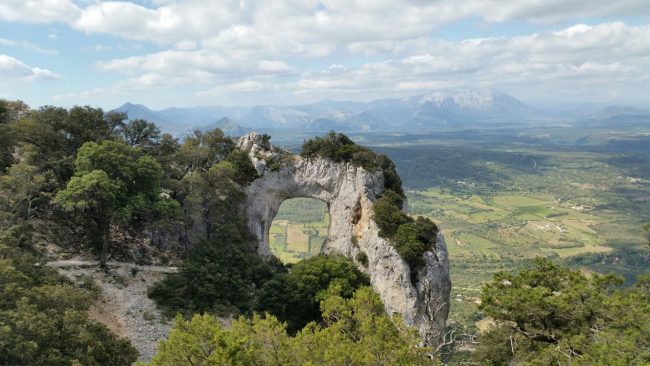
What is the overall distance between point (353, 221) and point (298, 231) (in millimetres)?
98177

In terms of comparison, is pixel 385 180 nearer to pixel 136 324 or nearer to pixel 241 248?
pixel 241 248

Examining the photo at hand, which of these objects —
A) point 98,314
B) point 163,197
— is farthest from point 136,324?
point 163,197

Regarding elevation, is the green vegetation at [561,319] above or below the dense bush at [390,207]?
below

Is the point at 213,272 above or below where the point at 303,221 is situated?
above

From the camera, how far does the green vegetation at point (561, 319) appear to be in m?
16.5

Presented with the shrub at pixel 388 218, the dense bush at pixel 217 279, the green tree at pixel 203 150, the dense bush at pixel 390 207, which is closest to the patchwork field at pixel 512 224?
the dense bush at pixel 390 207

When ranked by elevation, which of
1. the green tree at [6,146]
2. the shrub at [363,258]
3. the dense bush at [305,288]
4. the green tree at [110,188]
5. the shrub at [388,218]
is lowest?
the dense bush at [305,288]

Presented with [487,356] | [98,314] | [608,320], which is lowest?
[487,356]

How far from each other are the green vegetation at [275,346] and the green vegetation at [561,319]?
6.21m

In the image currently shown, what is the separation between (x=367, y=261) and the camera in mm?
34781

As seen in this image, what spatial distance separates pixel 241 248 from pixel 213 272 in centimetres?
402

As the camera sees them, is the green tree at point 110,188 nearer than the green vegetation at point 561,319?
No

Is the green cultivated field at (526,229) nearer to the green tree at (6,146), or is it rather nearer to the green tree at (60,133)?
the green tree at (60,133)

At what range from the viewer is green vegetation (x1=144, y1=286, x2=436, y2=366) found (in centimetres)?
1365
